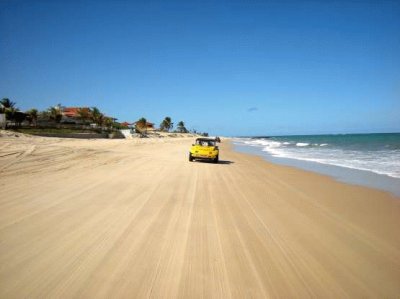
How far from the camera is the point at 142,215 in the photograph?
5.98 meters

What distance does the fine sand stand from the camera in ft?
11.2

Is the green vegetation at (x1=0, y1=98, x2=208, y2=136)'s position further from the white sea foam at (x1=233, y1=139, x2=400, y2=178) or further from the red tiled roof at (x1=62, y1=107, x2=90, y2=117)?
the white sea foam at (x1=233, y1=139, x2=400, y2=178)

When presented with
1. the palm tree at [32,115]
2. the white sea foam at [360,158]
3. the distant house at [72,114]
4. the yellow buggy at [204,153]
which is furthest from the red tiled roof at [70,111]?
the yellow buggy at [204,153]

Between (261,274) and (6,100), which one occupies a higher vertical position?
(6,100)

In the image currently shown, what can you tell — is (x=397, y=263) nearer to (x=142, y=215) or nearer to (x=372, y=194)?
(x=142, y=215)

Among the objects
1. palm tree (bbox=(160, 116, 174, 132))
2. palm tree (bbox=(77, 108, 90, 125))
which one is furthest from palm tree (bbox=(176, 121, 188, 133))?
palm tree (bbox=(77, 108, 90, 125))

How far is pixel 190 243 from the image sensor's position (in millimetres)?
4621

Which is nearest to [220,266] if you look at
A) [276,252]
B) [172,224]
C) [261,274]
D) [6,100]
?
[261,274]

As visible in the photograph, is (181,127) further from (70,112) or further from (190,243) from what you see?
(190,243)

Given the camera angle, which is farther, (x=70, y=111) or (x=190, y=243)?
(x=70, y=111)

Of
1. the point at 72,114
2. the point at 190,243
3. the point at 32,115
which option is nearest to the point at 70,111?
the point at 72,114

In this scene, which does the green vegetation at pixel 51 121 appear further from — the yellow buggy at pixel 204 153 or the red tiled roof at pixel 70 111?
the yellow buggy at pixel 204 153

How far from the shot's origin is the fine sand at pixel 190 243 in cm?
341

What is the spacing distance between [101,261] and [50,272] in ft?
1.94
